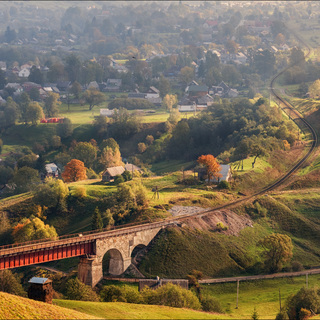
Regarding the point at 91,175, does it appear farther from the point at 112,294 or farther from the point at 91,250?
the point at 112,294

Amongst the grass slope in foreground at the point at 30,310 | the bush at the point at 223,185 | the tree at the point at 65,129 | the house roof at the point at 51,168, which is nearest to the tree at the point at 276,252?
the bush at the point at 223,185

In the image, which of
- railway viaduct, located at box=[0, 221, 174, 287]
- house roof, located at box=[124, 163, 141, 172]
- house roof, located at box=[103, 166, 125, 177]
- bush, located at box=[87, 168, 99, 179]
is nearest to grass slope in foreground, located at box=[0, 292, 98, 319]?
railway viaduct, located at box=[0, 221, 174, 287]

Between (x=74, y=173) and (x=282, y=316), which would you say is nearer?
(x=282, y=316)

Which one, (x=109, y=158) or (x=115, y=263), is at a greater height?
(x=109, y=158)

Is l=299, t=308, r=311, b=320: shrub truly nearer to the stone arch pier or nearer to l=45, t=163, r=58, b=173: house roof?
the stone arch pier

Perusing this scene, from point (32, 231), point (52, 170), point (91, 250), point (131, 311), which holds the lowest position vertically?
point (131, 311)

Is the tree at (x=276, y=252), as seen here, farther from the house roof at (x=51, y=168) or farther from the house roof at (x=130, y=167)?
the house roof at (x=51, y=168)

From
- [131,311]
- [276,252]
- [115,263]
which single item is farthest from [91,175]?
[131,311]

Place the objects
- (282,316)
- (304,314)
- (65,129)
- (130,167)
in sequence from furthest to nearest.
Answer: (65,129)
(130,167)
(304,314)
(282,316)
